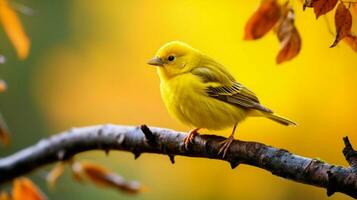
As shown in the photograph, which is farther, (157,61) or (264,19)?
(157,61)

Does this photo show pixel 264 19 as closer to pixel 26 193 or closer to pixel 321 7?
pixel 321 7

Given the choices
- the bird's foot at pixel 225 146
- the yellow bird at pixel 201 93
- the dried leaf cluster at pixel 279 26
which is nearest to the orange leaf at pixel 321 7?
the dried leaf cluster at pixel 279 26

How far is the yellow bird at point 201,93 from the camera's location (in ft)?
6.42

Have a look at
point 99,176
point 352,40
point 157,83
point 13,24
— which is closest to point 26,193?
point 99,176

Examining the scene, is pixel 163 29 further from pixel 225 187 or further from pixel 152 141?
pixel 152 141

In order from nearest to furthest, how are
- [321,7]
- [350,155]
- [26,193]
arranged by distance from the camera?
[321,7]
[350,155]
[26,193]

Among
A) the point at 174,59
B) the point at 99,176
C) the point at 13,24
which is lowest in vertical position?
the point at 99,176

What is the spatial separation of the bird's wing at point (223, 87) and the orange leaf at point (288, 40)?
60 centimetres

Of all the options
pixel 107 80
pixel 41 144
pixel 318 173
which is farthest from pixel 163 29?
pixel 318 173

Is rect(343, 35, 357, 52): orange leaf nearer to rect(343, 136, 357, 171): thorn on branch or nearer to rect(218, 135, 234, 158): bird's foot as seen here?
rect(343, 136, 357, 171): thorn on branch

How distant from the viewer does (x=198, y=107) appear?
1.97 meters

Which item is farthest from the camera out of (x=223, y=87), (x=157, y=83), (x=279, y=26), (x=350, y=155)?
(x=157, y=83)

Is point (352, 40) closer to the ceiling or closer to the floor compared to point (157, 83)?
closer to the ceiling

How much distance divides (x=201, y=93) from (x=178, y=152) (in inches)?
15.9
